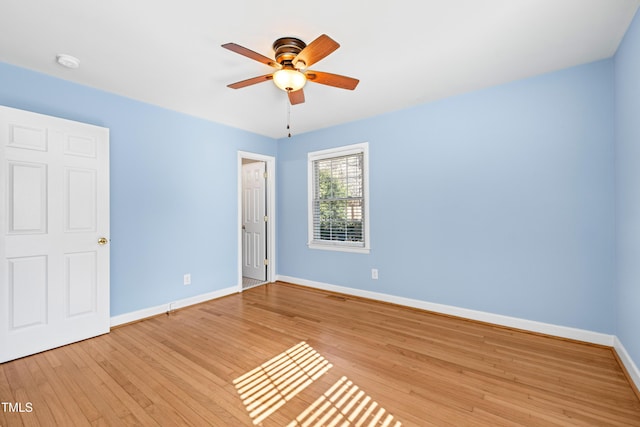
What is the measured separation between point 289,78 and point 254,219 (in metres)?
3.25

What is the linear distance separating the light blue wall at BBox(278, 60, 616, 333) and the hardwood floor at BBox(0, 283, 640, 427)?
Answer: 0.43 meters

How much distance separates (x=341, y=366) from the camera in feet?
7.47

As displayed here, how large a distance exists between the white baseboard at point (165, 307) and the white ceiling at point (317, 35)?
2424 mm

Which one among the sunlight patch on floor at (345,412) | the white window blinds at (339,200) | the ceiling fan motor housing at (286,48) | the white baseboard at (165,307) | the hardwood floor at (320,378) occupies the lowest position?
the sunlight patch on floor at (345,412)

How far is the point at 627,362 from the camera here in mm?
2104

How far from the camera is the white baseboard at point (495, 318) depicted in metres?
2.55

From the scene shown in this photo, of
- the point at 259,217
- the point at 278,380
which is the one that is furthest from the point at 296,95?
the point at 259,217

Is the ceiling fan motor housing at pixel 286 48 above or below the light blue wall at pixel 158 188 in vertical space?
above

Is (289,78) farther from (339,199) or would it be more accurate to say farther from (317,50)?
(339,199)

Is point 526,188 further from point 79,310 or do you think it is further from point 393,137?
point 79,310

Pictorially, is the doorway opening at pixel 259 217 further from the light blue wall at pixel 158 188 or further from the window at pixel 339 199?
the window at pixel 339 199

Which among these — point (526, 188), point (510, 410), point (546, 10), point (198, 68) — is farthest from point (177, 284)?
point (546, 10)

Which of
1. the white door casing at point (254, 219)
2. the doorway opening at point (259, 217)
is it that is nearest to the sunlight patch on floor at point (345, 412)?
the doorway opening at point (259, 217)

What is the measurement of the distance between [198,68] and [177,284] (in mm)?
2565
